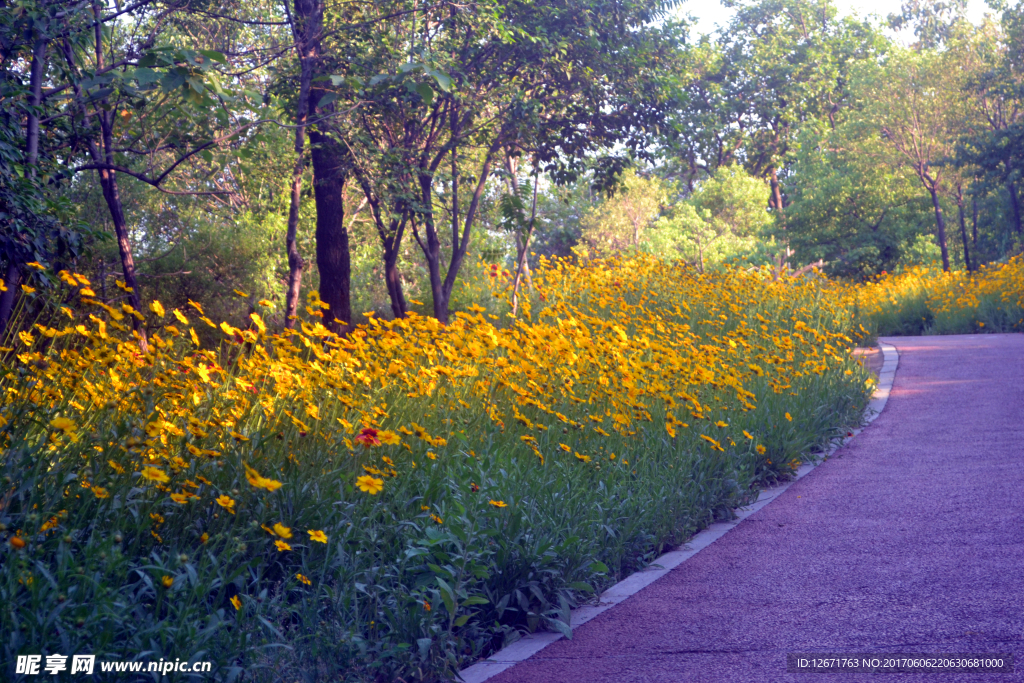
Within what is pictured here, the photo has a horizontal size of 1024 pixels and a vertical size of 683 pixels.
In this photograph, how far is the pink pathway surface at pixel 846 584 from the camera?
126 inches

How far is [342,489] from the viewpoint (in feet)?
12.3

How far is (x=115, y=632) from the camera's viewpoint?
8.52ft

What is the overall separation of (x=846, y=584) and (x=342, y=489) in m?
2.40

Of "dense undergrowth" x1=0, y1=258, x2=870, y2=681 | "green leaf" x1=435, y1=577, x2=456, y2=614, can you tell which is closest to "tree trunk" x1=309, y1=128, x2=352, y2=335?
"dense undergrowth" x1=0, y1=258, x2=870, y2=681

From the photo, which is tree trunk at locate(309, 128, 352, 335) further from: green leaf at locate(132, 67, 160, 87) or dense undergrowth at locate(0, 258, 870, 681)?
green leaf at locate(132, 67, 160, 87)

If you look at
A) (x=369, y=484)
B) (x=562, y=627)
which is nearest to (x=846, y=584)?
(x=562, y=627)

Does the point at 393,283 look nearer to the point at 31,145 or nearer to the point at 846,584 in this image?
the point at 31,145

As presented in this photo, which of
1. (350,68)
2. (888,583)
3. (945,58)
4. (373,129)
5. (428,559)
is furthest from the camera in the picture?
(945,58)

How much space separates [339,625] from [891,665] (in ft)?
6.58

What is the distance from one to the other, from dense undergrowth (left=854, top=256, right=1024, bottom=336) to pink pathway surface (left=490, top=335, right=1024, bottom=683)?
922 cm

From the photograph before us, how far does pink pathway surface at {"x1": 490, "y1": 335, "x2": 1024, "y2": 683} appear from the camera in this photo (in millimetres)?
3201

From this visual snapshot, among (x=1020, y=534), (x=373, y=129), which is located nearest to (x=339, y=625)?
(x=1020, y=534)

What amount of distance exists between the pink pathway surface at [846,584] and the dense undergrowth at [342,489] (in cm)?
29

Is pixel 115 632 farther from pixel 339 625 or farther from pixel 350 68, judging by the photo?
pixel 350 68
